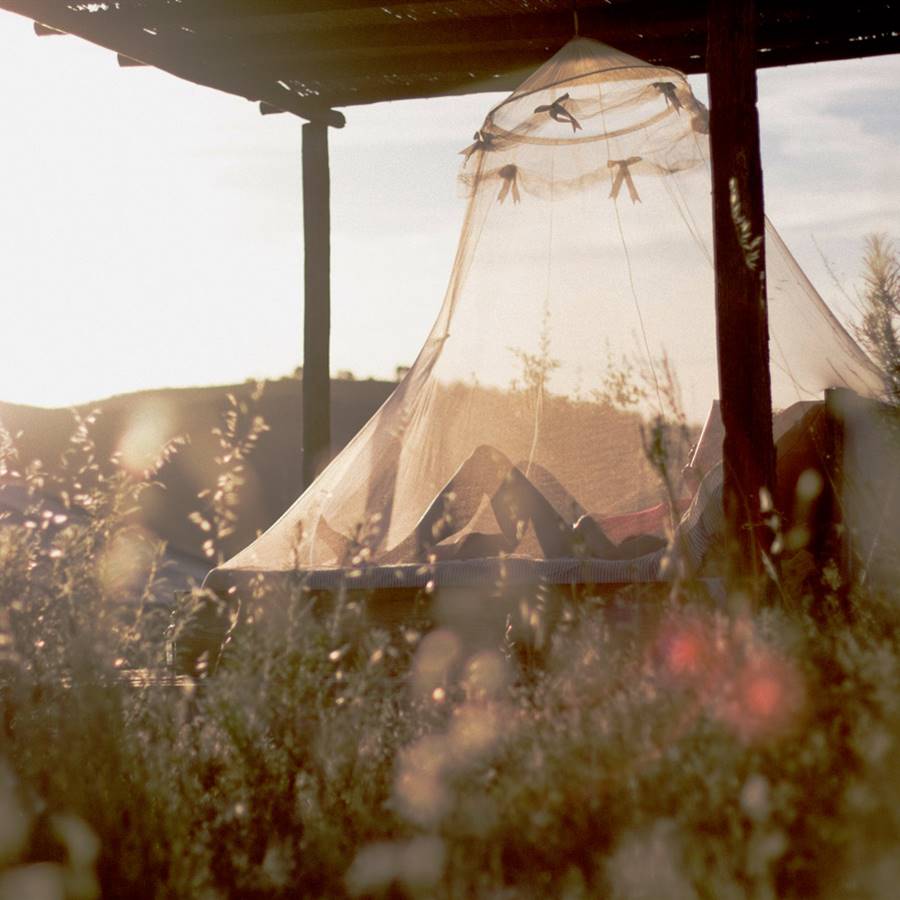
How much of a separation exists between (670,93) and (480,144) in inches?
31.9

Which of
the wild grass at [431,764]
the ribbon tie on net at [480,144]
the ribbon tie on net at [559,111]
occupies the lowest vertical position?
the wild grass at [431,764]

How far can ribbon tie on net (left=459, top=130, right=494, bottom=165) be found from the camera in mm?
5363

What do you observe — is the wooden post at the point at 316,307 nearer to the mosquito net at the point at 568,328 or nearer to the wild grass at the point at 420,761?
the mosquito net at the point at 568,328

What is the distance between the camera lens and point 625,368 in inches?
192

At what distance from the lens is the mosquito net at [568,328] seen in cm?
494

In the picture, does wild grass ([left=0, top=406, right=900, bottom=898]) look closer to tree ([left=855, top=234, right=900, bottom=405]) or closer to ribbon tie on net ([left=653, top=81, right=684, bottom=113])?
tree ([left=855, top=234, right=900, bottom=405])

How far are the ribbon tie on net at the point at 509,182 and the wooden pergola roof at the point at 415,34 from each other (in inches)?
22.9

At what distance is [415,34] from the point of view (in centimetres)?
543

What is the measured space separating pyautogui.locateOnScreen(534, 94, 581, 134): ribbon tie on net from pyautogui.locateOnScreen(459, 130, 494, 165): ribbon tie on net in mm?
228

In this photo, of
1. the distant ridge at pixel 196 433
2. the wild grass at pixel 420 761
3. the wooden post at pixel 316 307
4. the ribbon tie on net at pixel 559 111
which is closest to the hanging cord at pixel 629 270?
the ribbon tie on net at pixel 559 111

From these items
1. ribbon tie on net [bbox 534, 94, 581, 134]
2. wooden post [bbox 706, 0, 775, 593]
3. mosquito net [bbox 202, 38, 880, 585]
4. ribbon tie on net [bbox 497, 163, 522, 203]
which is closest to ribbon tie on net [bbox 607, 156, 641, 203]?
mosquito net [bbox 202, 38, 880, 585]

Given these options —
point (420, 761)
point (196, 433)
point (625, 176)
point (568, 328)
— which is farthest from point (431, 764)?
point (196, 433)

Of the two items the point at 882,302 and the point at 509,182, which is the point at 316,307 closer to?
the point at 509,182

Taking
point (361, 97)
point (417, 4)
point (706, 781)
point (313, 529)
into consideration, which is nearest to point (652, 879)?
point (706, 781)
